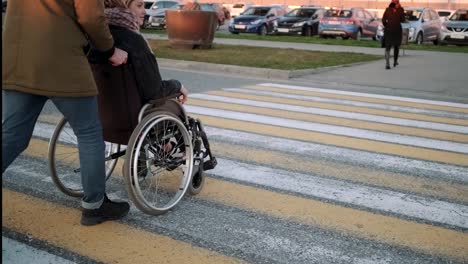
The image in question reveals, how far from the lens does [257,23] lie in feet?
92.7

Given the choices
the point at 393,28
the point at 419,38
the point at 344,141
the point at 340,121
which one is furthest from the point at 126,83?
the point at 419,38

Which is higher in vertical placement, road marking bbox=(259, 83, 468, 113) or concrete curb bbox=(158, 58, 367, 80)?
road marking bbox=(259, 83, 468, 113)

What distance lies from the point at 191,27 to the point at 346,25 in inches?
420

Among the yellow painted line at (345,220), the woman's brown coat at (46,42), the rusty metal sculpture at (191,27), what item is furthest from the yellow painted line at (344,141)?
the rusty metal sculpture at (191,27)

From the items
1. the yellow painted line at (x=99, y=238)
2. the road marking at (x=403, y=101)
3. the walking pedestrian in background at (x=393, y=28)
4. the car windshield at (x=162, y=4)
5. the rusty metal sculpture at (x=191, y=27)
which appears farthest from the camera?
the car windshield at (x=162, y=4)

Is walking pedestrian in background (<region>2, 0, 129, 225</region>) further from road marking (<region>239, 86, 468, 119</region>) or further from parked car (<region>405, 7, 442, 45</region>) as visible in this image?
parked car (<region>405, 7, 442, 45</region>)

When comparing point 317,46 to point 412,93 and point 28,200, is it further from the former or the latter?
→ point 28,200

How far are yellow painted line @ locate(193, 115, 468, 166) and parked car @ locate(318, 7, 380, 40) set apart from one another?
19300 millimetres

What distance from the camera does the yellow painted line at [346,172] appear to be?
4805 millimetres

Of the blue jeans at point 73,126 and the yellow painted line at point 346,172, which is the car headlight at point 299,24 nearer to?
the yellow painted line at point 346,172

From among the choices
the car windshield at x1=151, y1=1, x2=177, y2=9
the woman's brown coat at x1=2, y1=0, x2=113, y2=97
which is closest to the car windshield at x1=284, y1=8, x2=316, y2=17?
the car windshield at x1=151, y1=1, x2=177, y2=9

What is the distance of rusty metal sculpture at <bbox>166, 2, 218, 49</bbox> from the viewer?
16.9 metres

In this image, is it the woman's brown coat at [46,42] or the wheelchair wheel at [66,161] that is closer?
the woman's brown coat at [46,42]

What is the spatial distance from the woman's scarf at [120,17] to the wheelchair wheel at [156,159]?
0.60 m
